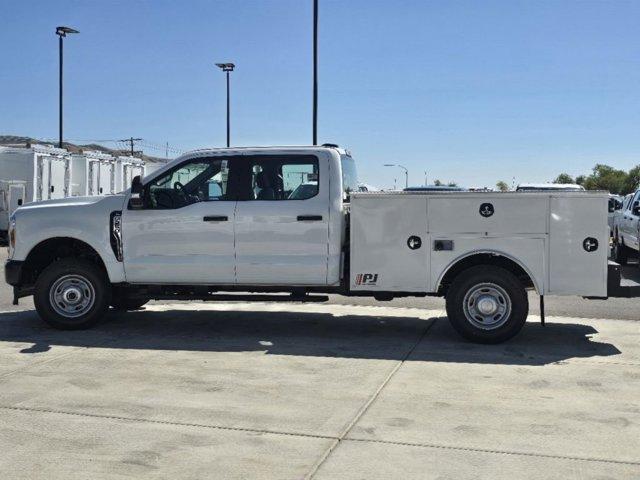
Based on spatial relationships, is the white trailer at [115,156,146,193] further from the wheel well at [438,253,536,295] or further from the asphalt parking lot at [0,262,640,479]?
the wheel well at [438,253,536,295]

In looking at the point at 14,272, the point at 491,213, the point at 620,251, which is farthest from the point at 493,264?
the point at 620,251

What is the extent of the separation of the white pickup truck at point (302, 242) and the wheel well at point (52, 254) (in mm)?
17

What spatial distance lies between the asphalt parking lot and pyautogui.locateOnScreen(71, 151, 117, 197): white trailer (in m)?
15.7

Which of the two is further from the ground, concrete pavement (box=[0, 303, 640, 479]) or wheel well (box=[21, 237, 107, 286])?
wheel well (box=[21, 237, 107, 286])

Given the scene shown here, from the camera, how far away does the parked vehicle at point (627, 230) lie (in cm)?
1574

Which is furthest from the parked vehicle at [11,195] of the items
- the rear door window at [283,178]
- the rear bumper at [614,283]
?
the rear bumper at [614,283]

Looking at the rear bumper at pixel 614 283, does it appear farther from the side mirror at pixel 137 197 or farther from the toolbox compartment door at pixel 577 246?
the side mirror at pixel 137 197

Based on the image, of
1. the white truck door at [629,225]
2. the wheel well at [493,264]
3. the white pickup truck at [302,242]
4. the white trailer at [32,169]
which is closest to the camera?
the white pickup truck at [302,242]

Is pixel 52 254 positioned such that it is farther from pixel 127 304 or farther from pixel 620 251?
pixel 620 251

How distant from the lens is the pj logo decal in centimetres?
834

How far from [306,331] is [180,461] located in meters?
4.43

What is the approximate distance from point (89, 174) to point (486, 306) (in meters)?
18.7

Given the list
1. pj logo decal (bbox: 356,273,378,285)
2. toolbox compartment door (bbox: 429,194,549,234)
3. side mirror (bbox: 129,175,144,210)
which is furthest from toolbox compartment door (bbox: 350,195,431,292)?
side mirror (bbox: 129,175,144,210)

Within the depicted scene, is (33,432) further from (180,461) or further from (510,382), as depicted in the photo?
(510,382)
